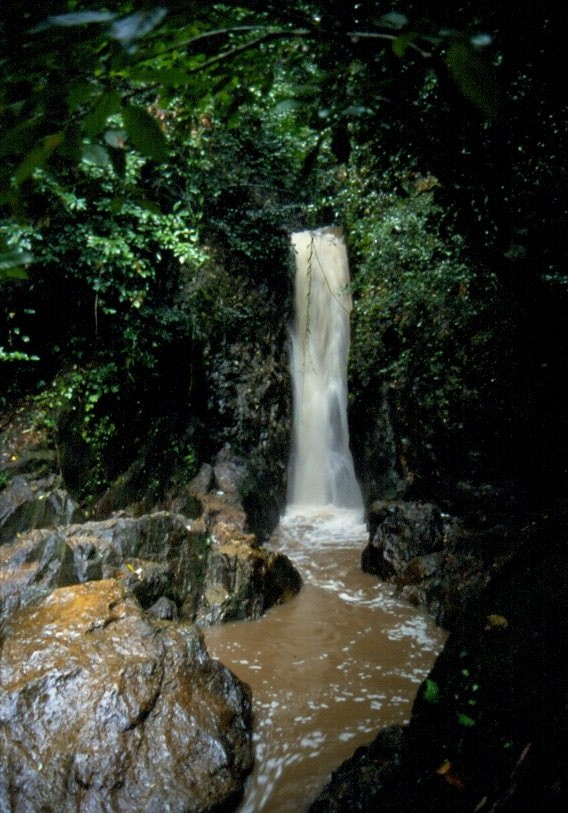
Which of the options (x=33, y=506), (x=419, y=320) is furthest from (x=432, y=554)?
(x=33, y=506)

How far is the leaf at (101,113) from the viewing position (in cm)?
109

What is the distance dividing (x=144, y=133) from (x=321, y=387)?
10163 millimetres

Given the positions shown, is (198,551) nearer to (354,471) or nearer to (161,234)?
(161,234)

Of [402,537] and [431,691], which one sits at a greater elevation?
[431,691]

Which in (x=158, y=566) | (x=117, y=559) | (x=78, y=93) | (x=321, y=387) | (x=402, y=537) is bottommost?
(x=402, y=537)

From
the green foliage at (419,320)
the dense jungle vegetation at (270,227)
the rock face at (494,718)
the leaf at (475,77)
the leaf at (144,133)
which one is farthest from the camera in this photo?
the green foliage at (419,320)

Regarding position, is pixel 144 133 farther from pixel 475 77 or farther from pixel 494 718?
pixel 494 718

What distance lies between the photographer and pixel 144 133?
1057 mm

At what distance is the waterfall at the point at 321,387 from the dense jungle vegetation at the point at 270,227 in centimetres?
66

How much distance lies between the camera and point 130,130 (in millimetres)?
1051

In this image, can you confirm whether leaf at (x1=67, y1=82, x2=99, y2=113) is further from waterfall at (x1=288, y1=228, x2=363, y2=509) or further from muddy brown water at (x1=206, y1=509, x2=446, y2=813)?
waterfall at (x1=288, y1=228, x2=363, y2=509)

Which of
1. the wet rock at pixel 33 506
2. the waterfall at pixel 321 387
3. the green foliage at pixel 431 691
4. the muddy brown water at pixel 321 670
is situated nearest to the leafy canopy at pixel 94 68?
the green foliage at pixel 431 691

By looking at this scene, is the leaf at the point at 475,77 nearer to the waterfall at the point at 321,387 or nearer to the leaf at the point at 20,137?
the leaf at the point at 20,137

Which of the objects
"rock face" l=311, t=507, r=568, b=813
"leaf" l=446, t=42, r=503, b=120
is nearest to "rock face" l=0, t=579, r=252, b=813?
"rock face" l=311, t=507, r=568, b=813
